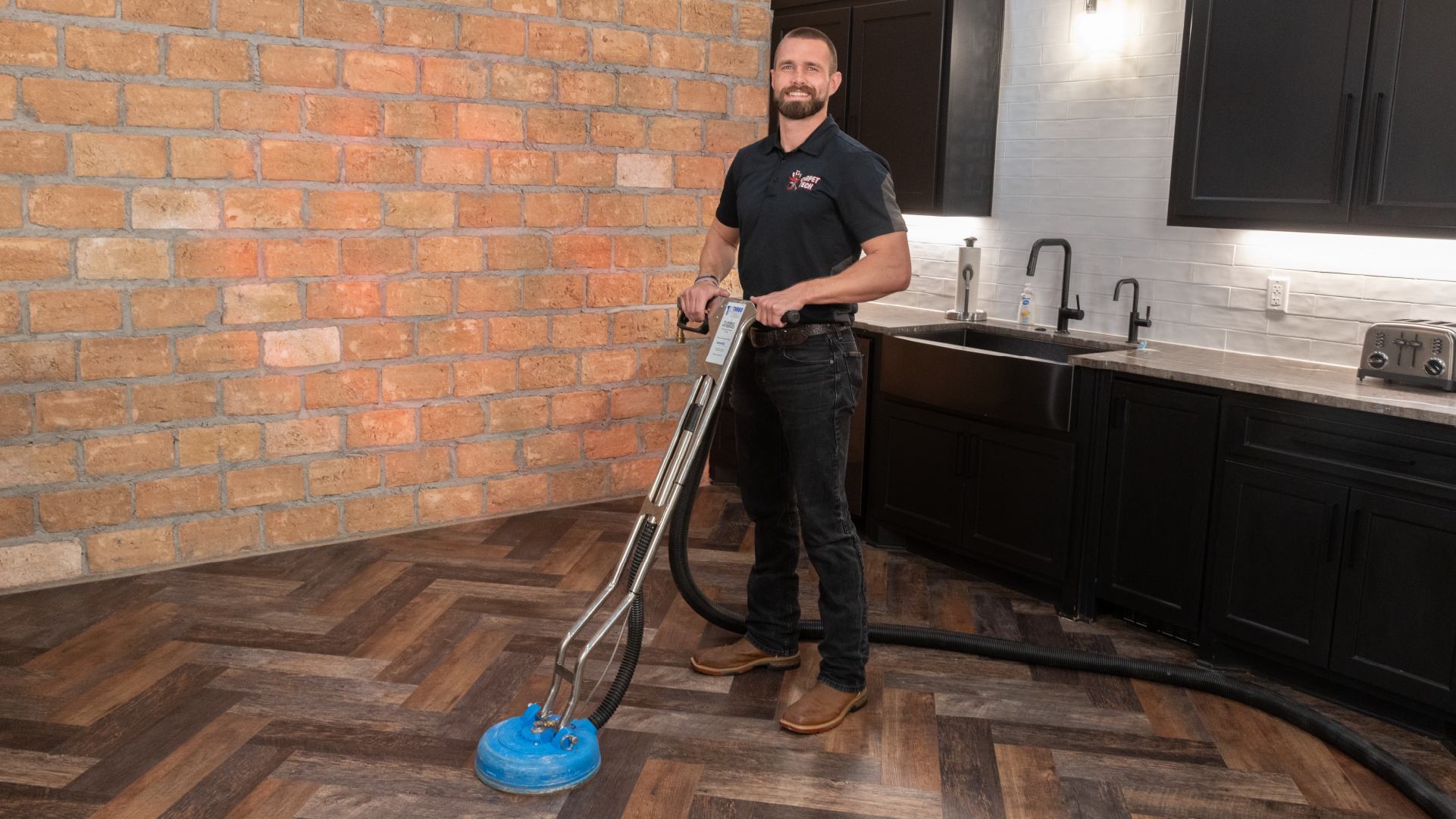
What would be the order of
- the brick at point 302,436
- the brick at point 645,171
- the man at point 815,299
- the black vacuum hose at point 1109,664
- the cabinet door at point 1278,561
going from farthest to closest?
1. the brick at point 645,171
2. the brick at point 302,436
3. the cabinet door at point 1278,561
4. the man at point 815,299
5. the black vacuum hose at point 1109,664

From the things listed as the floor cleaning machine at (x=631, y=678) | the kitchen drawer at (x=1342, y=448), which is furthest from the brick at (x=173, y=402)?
the kitchen drawer at (x=1342, y=448)

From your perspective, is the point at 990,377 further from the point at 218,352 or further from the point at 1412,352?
the point at 218,352

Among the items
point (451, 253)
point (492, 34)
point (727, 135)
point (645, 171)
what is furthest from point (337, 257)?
point (727, 135)

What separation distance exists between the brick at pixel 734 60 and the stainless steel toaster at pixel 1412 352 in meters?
2.59

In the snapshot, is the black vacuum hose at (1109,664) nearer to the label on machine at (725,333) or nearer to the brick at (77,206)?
the label on machine at (725,333)

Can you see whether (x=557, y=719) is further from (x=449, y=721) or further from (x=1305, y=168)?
(x=1305, y=168)

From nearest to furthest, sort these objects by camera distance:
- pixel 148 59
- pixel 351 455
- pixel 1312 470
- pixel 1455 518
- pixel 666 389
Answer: pixel 1455 518
pixel 1312 470
pixel 148 59
pixel 351 455
pixel 666 389

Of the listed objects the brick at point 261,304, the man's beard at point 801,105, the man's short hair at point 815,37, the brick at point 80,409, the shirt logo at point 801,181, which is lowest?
the brick at point 80,409

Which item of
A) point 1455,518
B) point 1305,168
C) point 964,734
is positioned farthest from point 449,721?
point 1305,168

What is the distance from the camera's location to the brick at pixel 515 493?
431 cm

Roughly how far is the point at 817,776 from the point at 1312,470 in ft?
4.71

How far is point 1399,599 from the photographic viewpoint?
2693 mm

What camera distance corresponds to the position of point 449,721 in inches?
106

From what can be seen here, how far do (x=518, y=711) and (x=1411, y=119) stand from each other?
254cm
